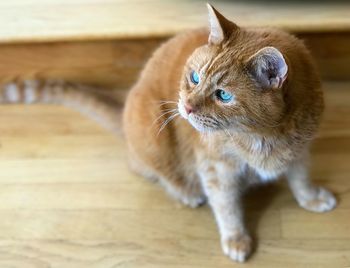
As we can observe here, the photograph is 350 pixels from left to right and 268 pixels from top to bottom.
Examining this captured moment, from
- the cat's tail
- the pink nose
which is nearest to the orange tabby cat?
the pink nose

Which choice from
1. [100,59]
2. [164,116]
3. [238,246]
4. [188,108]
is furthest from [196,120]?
[100,59]

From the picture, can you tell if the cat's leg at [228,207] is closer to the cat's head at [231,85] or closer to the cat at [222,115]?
the cat at [222,115]

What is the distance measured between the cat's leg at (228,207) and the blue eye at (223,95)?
0.99 feet

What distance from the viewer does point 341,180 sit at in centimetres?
162

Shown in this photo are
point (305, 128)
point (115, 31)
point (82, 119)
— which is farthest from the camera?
point (82, 119)

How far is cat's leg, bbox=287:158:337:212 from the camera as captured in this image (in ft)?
4.97

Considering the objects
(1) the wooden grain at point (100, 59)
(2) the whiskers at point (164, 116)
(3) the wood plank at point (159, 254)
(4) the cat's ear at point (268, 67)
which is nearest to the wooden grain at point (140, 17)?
(1) the wooden grain at point (100, 59)

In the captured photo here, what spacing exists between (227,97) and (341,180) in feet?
2.32

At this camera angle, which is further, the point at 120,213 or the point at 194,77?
the point at 120,213

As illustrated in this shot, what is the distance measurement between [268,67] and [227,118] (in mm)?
157

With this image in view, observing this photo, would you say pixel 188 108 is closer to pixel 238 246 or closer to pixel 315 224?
pixel 238 246

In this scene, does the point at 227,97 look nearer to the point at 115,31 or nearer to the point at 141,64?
the point at 115,31

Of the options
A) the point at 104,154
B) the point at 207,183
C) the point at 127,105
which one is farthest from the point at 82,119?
the point at 207,183

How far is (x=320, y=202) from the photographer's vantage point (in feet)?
5.05
